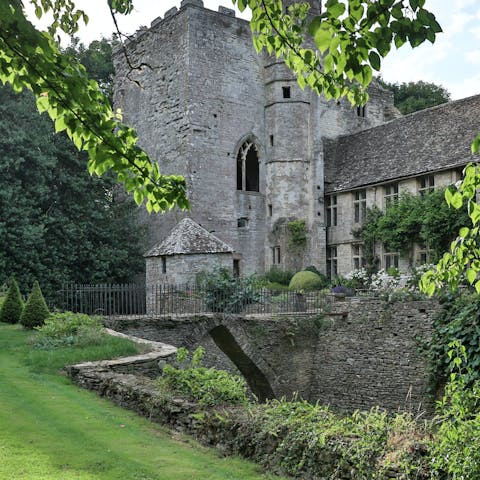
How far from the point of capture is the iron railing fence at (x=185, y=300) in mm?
19266

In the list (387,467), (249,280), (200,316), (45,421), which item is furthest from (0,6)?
(249,280)

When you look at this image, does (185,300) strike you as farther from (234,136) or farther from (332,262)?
(332,262)

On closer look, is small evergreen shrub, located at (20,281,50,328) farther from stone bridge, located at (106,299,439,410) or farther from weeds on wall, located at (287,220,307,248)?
weeds on wall, located at (287,220,307,248)

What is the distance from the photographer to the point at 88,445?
7492mm

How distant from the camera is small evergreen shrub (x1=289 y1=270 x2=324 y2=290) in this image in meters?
26.6

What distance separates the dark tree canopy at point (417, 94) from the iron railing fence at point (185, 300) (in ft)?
96.5

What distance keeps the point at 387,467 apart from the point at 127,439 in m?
3.45

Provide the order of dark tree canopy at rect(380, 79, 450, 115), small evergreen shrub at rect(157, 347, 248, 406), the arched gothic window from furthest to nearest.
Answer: dark tree canopy at rect(380, 79, 450, 115)
the arched gothic window
small evergreen shrub at rect(157, 347, 248, 406)

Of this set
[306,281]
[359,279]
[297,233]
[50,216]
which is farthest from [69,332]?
[297,233]

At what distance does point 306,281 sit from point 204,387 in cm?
1817

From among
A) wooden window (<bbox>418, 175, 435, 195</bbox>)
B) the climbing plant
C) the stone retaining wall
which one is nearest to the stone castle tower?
the climbing plant

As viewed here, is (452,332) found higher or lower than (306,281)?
lower

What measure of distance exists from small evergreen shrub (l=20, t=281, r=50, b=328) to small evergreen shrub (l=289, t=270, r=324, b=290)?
39.6ft

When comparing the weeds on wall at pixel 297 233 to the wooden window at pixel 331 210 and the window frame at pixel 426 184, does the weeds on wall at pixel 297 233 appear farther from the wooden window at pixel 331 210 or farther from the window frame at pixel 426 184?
the window frame at pixel 426 184
